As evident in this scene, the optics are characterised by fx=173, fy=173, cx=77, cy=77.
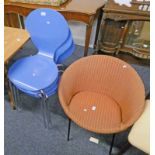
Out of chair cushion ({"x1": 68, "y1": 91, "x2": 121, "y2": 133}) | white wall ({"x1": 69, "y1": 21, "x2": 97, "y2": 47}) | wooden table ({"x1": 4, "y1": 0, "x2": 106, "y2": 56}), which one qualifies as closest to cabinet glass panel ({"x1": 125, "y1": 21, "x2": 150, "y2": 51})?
wooden table ({"x1": 4, "y1": 0, "x2": 106, "y2": 56})

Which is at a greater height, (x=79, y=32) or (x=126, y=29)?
(x=126, y=29)

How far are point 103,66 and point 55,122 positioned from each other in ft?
2.27

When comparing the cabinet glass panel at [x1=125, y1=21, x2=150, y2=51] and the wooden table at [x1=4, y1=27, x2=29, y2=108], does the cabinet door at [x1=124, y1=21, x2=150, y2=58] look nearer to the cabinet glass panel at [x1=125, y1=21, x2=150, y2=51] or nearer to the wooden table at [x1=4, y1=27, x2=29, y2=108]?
the cabinet glass panel at [x1=125, y1=21, x2=150, y2=51]

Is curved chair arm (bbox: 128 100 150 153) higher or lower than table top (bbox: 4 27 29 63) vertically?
lower

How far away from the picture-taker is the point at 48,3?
189cm

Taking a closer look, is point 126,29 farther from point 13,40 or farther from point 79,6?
point 13,40

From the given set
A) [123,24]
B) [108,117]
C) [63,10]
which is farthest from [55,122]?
[123,24]

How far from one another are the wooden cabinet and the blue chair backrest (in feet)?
2.23

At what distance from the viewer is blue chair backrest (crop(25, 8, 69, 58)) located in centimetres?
142

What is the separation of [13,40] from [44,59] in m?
0.32

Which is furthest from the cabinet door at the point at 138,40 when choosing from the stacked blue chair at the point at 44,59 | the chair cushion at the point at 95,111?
the chair cushion at the point at 95,111

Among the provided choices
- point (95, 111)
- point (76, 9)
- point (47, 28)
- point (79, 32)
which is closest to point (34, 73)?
point (47, 28)

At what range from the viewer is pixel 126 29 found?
6.62 ft

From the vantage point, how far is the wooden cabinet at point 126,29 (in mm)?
1843
